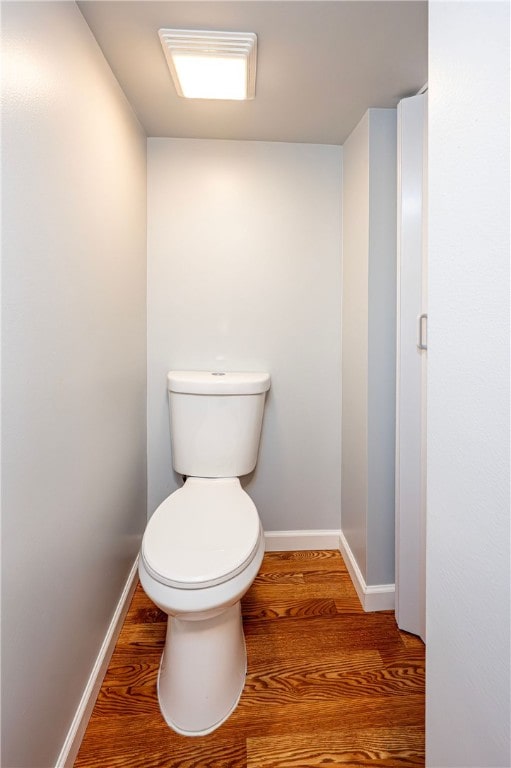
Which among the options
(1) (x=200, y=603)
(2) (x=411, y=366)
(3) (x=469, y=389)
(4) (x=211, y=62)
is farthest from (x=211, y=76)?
(1) (x=200, y=603)

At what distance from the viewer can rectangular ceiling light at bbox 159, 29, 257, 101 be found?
1097 millimetres

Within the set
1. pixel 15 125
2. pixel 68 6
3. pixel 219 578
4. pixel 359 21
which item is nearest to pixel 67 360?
pixel 15 125

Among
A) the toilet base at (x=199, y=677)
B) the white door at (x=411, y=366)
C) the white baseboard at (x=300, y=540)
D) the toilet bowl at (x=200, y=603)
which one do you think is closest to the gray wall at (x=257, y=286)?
the white baseboard at (x=300, y=540)

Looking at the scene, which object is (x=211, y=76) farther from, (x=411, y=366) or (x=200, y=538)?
(x=200, y=538)

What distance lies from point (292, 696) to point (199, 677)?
0.31 metres

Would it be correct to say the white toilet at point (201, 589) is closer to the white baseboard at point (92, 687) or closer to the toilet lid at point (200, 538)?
the toilet lid at point (200, 538)

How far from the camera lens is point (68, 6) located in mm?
956

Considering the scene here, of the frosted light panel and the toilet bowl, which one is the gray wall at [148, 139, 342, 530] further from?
the toilet bowl

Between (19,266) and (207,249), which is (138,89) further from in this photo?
(19,266)

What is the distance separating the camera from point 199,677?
1.11 meters

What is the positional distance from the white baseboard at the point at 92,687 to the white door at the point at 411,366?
1051mm

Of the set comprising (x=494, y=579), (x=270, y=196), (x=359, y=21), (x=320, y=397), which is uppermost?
(x=359, y=21)

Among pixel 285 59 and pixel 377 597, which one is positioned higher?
pixel 285 59

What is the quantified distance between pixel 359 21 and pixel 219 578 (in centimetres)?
157
